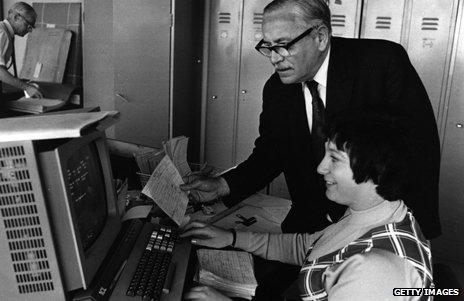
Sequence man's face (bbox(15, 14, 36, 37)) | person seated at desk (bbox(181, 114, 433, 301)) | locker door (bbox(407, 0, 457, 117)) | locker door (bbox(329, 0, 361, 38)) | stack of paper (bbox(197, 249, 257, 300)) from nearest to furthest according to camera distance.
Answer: person seated at desk (bbox(181, 114, 433, 301))
stack of paper (bbox(197, 249, 257, 300))
locker door (bbox(407, 0, 457, 117))
locker door (bbox(329, 0, 361, 38))
man's face (bbox(15, 14, 36, 37))

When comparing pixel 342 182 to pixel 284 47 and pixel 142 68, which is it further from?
pixel 142 68

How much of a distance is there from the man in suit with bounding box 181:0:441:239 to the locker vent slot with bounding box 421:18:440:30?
1.88 m

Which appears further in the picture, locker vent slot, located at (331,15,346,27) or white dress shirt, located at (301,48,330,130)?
locker vent slot, located at (331,15,346,27)

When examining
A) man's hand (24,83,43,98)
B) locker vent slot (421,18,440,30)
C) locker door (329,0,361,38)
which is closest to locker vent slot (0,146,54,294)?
locker door (329,0,361,38)

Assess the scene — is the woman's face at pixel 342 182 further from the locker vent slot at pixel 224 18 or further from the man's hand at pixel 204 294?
the locker vent slot at pixel 224 18

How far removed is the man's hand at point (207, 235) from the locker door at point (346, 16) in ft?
8.31

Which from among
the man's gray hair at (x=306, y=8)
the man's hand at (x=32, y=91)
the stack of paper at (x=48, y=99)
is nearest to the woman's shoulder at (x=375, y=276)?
the man's gray hair at (x=306, y=8)

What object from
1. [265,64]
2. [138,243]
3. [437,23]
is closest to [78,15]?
[265,64]

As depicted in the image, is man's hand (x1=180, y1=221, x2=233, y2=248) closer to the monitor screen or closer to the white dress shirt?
the monitor screen

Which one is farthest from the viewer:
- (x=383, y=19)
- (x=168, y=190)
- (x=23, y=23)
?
(x=23, y=23)

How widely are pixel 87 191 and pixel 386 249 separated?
2.39 ft

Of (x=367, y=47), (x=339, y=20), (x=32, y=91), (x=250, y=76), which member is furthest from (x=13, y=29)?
(x=367, y=47)

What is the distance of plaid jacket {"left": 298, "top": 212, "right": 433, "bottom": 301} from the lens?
3.48ft

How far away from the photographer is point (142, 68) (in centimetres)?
383
